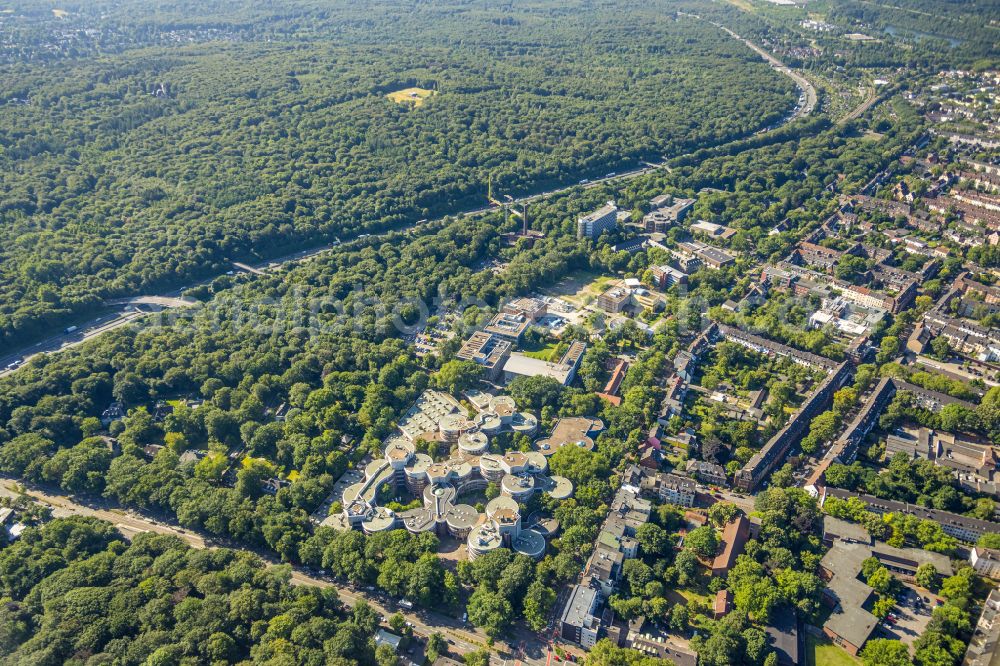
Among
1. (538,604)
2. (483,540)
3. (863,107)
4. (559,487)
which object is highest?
(863,107)

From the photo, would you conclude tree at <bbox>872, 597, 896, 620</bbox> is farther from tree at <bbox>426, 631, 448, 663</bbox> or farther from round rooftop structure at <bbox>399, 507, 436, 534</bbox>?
round rooftop structure at <bbox>399, 507, 436, 534</bbox>

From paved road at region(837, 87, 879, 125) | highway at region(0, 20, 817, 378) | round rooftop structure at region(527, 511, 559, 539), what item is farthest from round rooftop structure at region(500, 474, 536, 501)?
paved road at region(837, 87, 879, 125)

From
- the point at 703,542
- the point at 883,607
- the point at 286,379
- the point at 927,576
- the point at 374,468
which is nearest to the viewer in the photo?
the point at 883,607

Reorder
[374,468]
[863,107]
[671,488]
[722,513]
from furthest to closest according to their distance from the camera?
[863,107]
[374,468]
[671,488]
[722,513]

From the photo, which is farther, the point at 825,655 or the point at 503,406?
the point at 503,406

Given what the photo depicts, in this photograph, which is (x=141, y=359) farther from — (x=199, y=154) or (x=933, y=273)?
(x=933, y=273)

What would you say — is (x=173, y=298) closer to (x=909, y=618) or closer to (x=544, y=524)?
(x=544, y=524)

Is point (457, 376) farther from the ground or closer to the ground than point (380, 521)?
farther from the ground

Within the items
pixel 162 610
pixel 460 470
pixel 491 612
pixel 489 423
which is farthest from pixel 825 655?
pixel 162 610
